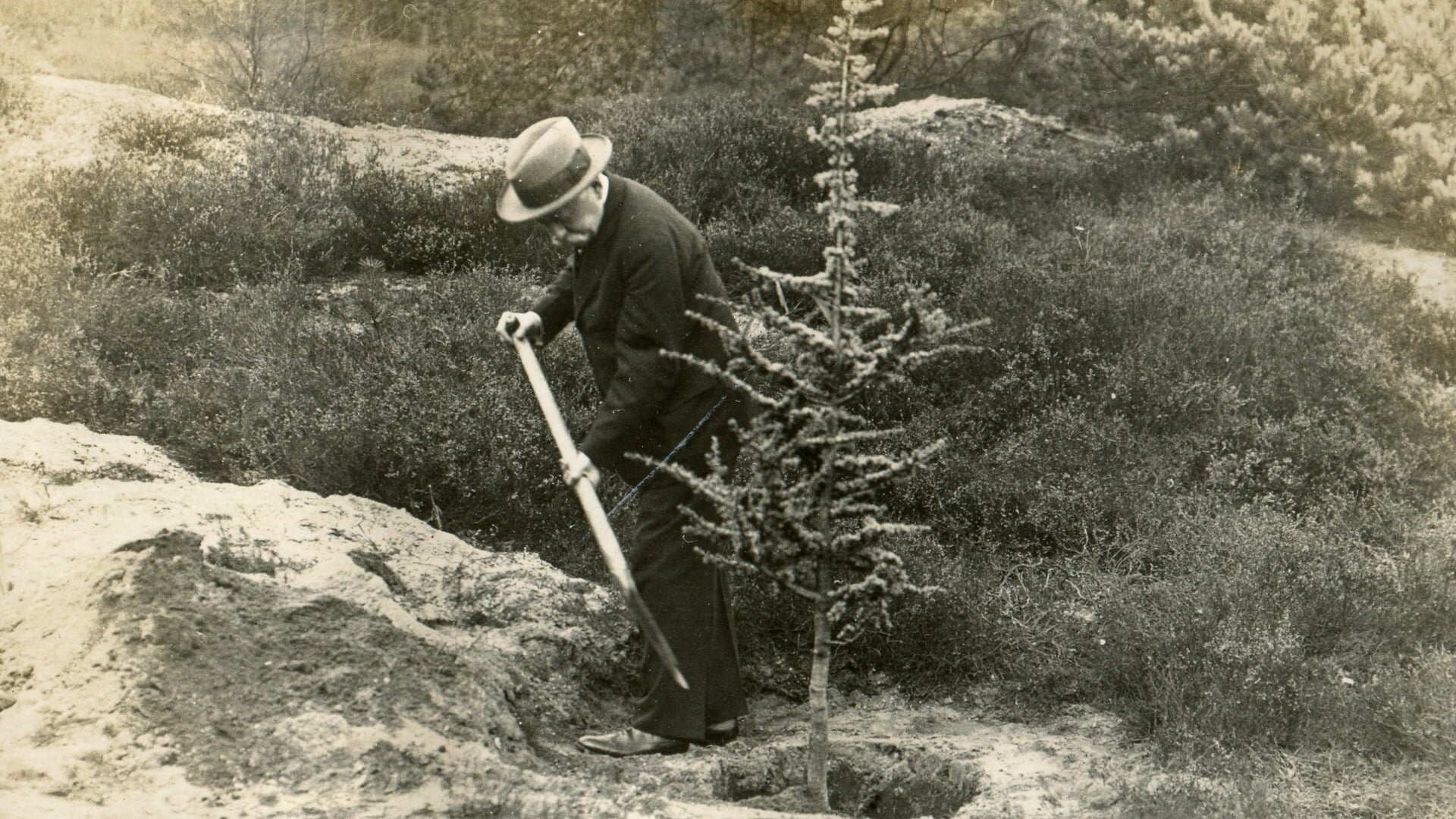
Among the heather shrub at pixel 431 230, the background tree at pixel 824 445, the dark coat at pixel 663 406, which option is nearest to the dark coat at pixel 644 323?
the dark coat at pixel 663 406

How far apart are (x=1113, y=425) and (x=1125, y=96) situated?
4.14 m

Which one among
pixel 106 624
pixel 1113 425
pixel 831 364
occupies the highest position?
pixel 831 364

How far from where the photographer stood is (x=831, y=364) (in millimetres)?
3492

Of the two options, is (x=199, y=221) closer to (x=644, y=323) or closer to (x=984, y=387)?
(x=644, y=323)

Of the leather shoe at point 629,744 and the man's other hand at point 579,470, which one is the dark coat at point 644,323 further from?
the leather shoe at point 629,744

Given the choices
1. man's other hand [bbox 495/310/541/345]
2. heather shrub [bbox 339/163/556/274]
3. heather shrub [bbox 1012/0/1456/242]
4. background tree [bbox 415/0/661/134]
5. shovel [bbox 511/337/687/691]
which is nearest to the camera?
shovel [bbox 511/337/687/691]

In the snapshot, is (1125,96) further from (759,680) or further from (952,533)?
(759,680)

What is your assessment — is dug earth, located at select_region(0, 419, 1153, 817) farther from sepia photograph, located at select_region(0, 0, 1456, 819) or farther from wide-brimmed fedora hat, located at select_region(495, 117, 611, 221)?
wide-brimmed fedora hat, located at select_region(495, 117, 611, 221)

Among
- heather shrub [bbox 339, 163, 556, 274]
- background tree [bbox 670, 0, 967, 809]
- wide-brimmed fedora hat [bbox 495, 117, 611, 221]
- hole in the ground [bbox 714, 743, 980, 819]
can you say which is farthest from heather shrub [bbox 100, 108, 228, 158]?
hole in the ground [bbox 714, 743, 980, 819]

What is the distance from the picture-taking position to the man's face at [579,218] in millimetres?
3770

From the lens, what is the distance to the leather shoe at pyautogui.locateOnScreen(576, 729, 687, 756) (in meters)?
3.99

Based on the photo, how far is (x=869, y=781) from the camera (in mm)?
4023

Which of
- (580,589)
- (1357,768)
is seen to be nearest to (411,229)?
(580,589)

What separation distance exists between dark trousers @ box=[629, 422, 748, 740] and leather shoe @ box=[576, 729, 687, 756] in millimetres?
29
